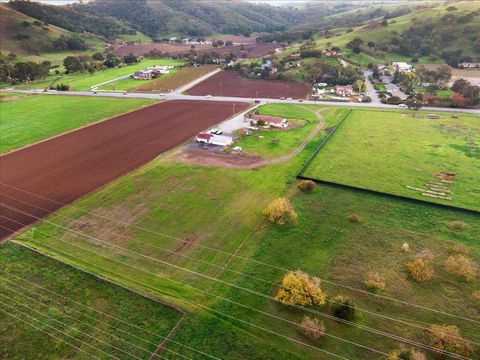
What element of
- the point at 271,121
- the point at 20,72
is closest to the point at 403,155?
the point at 271,121

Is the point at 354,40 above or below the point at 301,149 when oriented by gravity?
above

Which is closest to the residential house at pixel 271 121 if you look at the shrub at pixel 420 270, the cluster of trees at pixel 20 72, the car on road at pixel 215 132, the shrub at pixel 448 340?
the car on road at pixel 215 132

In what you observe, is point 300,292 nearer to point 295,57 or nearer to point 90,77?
point 295,57

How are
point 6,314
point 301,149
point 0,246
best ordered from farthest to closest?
1. point 301,149
2. point 0,246
3. point 6,314

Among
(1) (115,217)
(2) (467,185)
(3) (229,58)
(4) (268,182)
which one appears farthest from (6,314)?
(3) (229,58)

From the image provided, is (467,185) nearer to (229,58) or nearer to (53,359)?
(53,359)

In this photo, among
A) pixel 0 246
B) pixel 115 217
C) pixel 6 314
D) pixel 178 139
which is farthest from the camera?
pixel 178 139

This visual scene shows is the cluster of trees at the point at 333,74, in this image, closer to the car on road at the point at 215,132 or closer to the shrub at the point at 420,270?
the car on road at the point at 215,132
